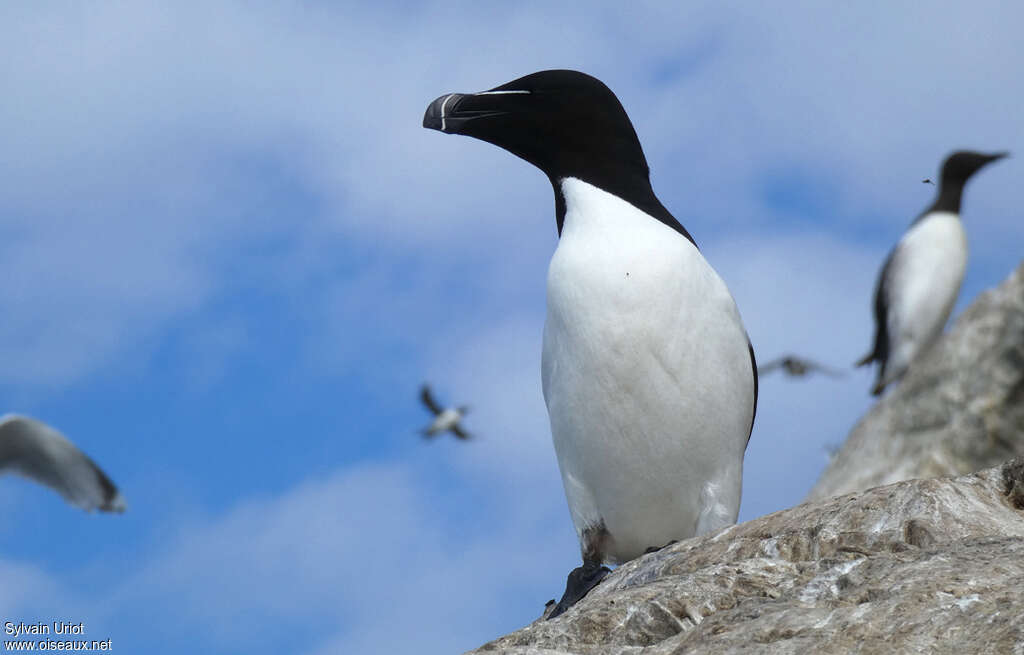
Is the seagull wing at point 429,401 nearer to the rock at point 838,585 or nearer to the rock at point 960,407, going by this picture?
the rock at point 960,407

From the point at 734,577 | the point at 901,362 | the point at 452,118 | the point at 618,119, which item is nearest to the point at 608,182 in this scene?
the point at 618,119

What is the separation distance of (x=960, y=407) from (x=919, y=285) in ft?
20.6

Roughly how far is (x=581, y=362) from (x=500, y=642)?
2.57 meters

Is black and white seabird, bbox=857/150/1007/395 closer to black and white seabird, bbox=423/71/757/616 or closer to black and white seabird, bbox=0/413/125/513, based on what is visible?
black and white seabird, bbox=0/413/125/513

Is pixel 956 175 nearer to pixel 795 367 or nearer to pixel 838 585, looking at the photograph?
pixel 795 367

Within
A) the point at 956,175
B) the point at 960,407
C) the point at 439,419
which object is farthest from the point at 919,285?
the point at 439,419

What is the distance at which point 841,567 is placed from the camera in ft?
15.8

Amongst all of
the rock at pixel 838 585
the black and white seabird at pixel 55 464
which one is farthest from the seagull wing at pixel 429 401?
the rock at pixel 838 585

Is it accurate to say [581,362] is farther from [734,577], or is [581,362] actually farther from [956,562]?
[956,562]

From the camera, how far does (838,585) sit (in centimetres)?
469

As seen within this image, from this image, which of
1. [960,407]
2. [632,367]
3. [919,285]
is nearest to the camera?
[632,367]

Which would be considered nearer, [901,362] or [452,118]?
[452,118]

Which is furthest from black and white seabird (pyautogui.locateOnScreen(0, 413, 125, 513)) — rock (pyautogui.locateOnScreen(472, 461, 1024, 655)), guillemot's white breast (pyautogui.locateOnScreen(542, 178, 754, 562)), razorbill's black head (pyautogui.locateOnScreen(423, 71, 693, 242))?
rock (pyautogui.locateOnScreen(472, 461, 1024, 655))

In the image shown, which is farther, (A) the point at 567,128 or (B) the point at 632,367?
(A) the point at 567,128
